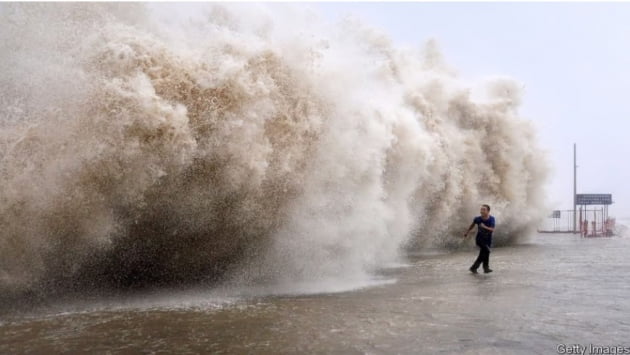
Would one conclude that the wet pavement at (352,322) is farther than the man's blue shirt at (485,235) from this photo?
No

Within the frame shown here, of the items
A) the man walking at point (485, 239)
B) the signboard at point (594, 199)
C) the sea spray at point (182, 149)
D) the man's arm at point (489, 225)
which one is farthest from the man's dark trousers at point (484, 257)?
the signboard at point (594, 199)

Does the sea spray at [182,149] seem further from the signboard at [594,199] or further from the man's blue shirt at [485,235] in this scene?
the signboard at [594,199]

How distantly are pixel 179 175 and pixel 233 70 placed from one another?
65.3 inches

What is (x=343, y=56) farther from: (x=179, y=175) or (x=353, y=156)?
(x=179, y=175)

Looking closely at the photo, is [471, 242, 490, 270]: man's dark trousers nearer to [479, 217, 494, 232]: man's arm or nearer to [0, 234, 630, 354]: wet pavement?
[479, 217, 494, 232]: man's arm

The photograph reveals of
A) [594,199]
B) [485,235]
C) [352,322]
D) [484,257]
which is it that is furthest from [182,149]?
[594,199]

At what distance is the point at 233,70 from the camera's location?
25.9 feet

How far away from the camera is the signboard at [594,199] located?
3241cm

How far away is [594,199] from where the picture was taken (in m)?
32.7

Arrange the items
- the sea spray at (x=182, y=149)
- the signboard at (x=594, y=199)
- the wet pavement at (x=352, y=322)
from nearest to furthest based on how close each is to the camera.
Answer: the wet pavement at (x=352, y=322)
the sea spray at (x=182, y=149)
the signboard at (x=594, y=199)

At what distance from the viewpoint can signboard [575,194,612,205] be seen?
32.4 m

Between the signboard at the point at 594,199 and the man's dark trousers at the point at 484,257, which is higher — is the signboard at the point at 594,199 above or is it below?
above

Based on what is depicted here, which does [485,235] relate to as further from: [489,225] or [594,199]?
[594,199]

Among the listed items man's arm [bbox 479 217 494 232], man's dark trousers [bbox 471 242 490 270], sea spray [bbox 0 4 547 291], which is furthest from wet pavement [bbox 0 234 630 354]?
man's arm [bbox 479 217 494 232]
